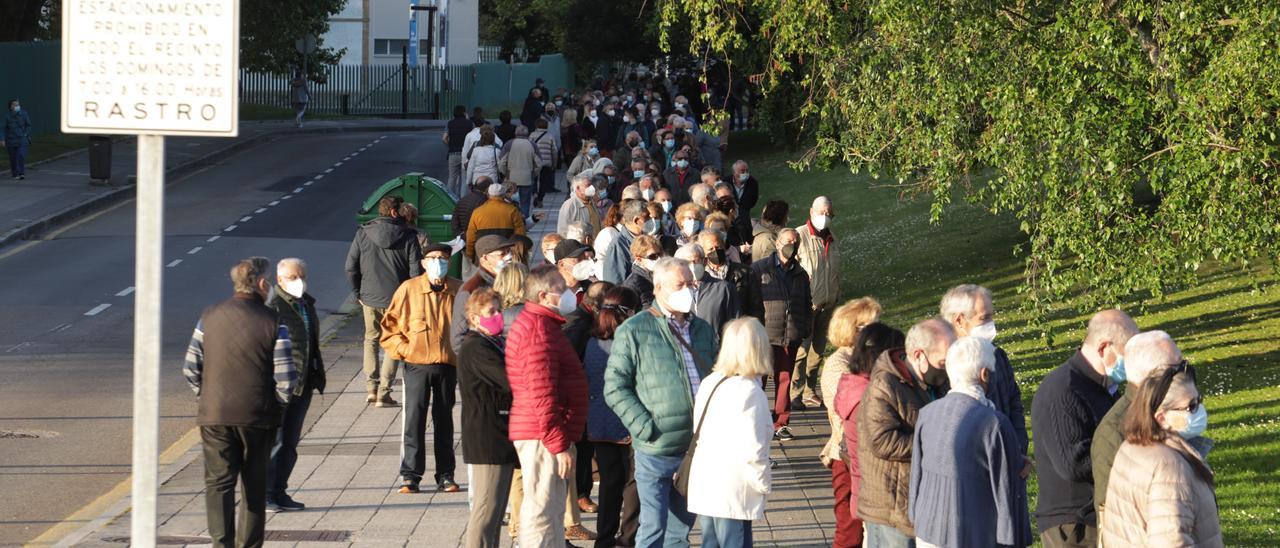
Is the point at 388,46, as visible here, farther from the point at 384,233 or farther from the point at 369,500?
the point at 369,500

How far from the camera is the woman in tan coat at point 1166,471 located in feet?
18.6

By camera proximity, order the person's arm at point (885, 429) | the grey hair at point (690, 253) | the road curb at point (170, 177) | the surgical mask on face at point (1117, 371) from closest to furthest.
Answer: the surgical mask on face at point (1117, 371)
the person's arm at point (885, 429)
the grey hair at point (690, 253)
the road curb at point (170, 177)

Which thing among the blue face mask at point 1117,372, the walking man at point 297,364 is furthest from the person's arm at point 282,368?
the blue face mask at point 1117,372

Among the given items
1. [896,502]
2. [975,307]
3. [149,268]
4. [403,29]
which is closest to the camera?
[149,268]

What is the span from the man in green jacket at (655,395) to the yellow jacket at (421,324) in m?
2.82

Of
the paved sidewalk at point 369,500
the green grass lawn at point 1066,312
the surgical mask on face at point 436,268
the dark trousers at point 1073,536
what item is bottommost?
the paved sidewalk at point 369,500

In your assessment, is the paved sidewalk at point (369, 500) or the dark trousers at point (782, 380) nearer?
the paved sidewalk at point (369, 500)

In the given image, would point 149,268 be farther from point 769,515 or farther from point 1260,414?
point 1260,414

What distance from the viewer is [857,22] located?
55.9ft

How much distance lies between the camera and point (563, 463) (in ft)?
26.9

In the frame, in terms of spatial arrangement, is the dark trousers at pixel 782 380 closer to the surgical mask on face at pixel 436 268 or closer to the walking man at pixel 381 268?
the surgical mask on face at pixel 436 268

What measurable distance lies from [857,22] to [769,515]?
799 cm

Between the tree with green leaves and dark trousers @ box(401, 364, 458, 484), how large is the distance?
4.99 meters

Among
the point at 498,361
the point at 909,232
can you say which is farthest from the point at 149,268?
the point at 909,232
